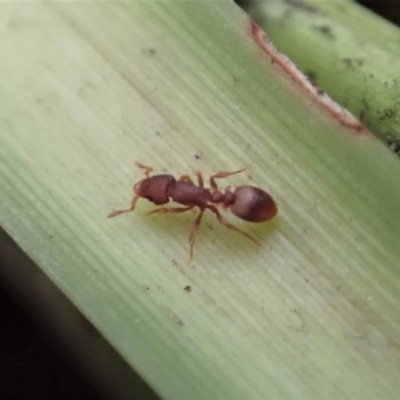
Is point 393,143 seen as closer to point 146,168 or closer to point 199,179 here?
point 199,179

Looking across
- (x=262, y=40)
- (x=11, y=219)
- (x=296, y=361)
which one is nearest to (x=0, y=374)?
(x=11, y=219)

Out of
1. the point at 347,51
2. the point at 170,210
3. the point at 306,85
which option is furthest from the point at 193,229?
the point at 347,51

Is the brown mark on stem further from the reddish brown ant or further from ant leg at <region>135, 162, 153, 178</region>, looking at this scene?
ant leg at <region>135, 162, 153, 178</region>

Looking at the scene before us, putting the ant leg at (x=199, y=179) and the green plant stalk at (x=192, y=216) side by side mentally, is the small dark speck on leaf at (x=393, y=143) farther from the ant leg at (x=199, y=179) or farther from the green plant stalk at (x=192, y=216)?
the ant leg at (x=199, y=179)

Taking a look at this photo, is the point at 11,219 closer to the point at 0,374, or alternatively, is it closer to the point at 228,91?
the point at 228,91

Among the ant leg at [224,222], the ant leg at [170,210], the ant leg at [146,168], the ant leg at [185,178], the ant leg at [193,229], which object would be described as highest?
the ant leg at [146,168]

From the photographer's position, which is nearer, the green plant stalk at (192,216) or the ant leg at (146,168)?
the green plant stalk at (192,216)

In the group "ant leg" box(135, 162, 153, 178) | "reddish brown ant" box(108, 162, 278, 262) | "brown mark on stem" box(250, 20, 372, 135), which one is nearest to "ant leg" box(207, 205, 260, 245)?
"reddish brown ant" box(108, 162, 278, 262)

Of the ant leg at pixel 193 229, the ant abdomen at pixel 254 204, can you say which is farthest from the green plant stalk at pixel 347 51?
the ant leg at pixel 193 229
